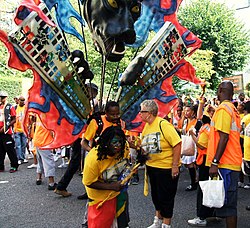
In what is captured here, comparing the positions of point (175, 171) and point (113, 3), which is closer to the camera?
point (113, 3)

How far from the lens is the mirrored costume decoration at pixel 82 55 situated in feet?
10.1

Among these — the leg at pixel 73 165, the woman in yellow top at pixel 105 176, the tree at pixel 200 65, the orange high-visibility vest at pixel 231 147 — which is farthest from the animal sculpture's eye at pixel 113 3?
the tree at pixel 200 65

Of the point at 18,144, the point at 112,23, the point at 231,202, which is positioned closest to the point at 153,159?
the point at 231,202

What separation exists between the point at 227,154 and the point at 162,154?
709mm

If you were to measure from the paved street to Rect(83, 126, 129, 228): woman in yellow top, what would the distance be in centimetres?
149

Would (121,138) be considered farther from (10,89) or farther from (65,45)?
(10,89)

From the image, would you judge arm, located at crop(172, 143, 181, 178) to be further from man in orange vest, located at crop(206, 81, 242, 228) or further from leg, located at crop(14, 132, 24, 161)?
leg, located at crop(14, 132, 24, 161)

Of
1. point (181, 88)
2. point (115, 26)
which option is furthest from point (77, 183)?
point (181, 88)

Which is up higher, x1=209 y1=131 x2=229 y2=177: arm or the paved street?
x1=209 y1=131 x2=229 y2=177: arm

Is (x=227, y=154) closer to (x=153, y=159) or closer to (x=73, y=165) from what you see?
(x=153, y=159)

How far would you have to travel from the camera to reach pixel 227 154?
3783 mm

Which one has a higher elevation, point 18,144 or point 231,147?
point 231,147

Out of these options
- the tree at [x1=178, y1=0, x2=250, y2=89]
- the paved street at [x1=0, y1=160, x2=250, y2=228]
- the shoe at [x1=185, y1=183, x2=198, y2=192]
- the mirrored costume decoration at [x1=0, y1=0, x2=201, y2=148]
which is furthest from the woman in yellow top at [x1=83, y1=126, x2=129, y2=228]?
the tree at [x1=178, y1=0, x2=250, y2=89]

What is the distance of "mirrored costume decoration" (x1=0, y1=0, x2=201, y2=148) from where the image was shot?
3.06m
